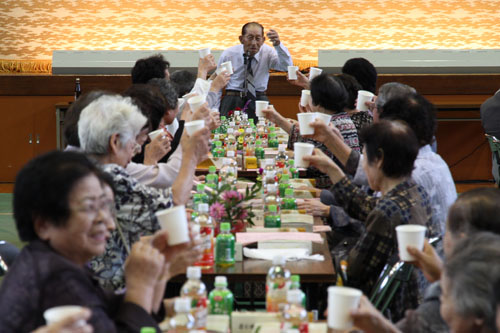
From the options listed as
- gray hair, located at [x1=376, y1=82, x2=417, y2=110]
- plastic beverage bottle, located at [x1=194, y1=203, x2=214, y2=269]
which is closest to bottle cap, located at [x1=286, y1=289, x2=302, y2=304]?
plastic beverage bottle, located at [x1=194, y1=203, x2=214, y2=269]

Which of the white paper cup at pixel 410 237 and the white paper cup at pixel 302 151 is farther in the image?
the white paper cup at pixel 302 151

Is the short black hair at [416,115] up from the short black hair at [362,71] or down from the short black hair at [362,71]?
down

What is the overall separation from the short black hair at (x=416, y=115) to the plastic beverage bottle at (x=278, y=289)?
1.59m

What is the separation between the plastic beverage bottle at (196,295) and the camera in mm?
2291

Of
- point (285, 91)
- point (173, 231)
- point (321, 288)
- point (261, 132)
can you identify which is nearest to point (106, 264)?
point (173, 231)

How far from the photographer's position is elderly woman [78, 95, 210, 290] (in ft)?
9.26

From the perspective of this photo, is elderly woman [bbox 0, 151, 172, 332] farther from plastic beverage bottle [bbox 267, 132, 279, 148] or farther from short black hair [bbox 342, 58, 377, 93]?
short black hair [bbox 342, 58, 377, 93]

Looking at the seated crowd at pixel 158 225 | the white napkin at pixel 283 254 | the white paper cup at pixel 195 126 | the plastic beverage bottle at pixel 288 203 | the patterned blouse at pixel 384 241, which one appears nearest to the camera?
the seated crowd at pixel 158 225

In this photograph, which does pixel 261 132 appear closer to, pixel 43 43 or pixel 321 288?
pixel 321 288

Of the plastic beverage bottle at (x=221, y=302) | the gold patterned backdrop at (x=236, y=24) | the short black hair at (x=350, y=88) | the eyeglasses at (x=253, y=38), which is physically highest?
the gold patterned backdrop at (x=236, y=24)

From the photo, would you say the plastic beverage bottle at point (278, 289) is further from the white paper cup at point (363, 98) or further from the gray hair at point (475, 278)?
the white paper cup at point (363, 98)

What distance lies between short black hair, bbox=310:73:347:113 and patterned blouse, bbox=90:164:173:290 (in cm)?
259

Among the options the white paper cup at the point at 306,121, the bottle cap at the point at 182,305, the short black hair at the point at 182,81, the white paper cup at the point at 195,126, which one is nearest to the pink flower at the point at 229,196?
the white paper cup at the point at 195,126

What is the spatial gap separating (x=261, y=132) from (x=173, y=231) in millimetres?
4299
